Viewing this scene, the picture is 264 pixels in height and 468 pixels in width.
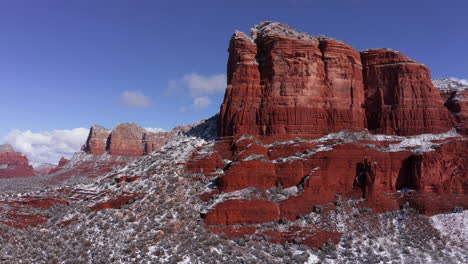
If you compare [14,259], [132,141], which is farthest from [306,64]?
[132,141]

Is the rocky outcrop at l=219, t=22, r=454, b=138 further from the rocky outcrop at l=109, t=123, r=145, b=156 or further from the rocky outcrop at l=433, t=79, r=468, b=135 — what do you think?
the rocky outcrop at l=109, t=123, r=145, b=156

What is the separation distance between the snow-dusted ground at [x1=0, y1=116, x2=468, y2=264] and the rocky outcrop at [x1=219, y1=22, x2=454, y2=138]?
3949mm

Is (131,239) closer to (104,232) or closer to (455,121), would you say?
(104,232)

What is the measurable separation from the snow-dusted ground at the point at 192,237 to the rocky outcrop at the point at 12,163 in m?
116

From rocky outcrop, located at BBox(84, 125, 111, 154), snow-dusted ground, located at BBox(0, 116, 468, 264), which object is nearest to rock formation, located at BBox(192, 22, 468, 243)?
snow-dusted ground, located at BBox(0, 116, 468, 264)

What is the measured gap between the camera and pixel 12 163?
13788 cm

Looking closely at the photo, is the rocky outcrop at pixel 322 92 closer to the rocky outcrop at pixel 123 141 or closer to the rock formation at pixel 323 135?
the rock formation at pixel 323 135

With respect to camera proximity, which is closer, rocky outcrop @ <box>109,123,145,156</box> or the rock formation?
the rock formation

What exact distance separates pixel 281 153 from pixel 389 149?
11.7 m

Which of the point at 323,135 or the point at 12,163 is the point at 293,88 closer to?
the point at 323,135

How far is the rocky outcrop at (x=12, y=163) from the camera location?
421ft

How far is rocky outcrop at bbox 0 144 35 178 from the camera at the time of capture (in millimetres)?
128250

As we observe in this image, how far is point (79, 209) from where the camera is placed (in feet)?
111

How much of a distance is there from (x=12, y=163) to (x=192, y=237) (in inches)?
5699
